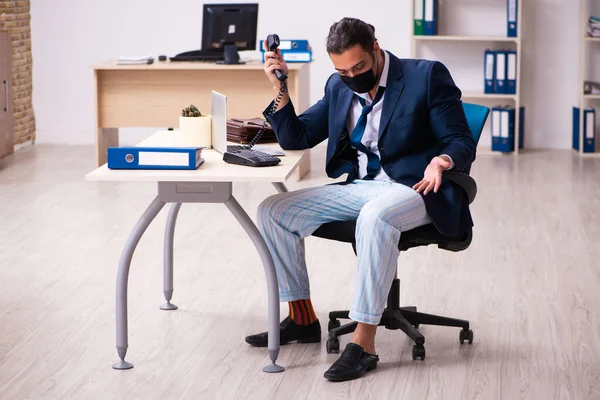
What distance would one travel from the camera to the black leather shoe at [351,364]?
2.81 m

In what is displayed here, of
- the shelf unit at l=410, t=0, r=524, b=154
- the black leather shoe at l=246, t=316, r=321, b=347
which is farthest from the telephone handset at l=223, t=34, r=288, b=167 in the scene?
the shelf unit at l=410, t=0, r=524, b=154

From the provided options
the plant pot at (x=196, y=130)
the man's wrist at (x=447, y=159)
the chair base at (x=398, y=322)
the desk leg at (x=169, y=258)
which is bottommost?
the chair base at (x=398, y=322)

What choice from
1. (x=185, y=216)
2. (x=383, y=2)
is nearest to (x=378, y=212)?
(x=185, y=216)

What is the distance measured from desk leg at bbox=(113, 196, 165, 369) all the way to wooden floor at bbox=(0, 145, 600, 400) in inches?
3.0

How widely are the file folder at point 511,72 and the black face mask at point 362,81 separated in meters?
4.35

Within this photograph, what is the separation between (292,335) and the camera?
3.12 m

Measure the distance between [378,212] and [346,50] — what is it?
0.50 metres

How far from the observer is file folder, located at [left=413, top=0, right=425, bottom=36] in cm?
717

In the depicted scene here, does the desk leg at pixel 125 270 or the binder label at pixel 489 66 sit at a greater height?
the binder label at pixel 489 66

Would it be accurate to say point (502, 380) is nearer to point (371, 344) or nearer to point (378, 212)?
point (371, 344)

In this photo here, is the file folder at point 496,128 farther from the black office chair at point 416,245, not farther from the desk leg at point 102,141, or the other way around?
the black office chair at point 416,245

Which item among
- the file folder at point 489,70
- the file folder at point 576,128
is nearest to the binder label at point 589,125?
the file folder at point 576,128

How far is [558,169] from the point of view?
648 centimetres

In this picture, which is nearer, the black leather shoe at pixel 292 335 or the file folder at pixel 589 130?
the black leather shoe at pixel 292 335
